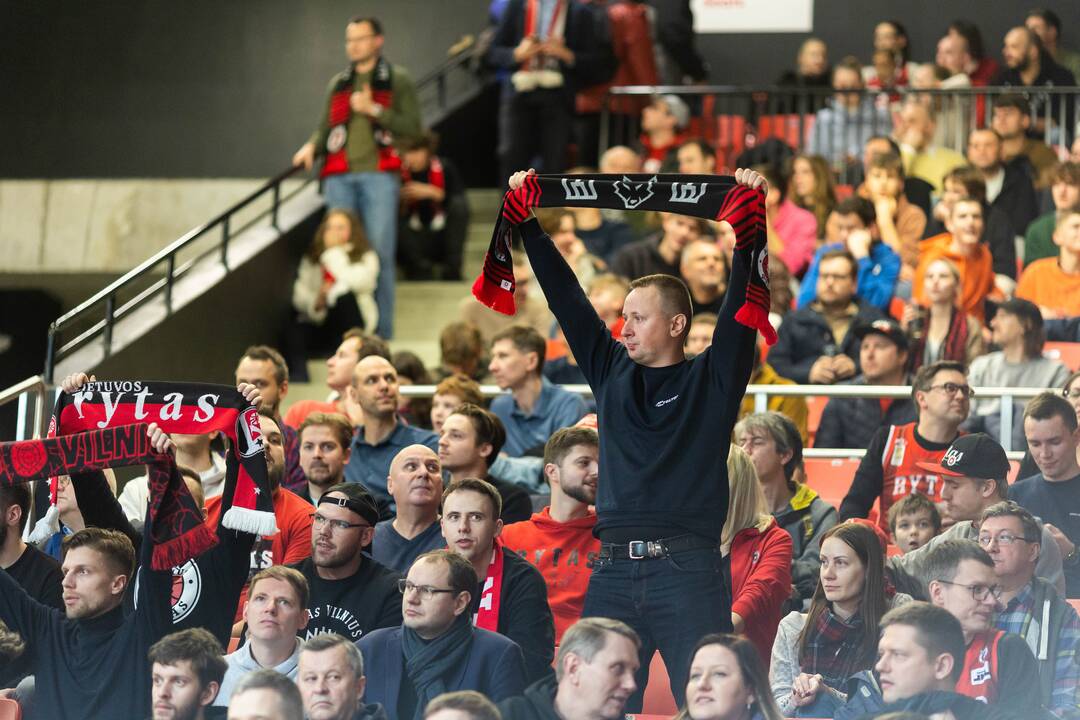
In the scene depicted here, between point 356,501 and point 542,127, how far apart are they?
19.3 feet

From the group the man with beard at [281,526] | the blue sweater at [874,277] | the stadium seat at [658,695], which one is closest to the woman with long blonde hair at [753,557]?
the stadium seat at [658,695]

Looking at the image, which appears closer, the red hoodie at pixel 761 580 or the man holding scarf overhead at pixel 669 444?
the man holding scarf overhead at pixel 669 444

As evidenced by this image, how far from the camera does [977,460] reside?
6320 millimetres

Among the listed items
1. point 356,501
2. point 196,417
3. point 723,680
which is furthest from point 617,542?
point 196,417

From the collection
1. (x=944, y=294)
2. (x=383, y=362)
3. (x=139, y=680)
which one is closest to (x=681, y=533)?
(x=139, y=680)

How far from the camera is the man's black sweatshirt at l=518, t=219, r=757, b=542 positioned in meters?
5.12

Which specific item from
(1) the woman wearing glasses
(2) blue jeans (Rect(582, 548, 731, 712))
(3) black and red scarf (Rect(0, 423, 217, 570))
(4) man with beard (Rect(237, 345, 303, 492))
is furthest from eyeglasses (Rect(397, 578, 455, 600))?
(4) man with beard (Rect(237, 345, 303, 492))

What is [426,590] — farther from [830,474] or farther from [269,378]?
[830,474]

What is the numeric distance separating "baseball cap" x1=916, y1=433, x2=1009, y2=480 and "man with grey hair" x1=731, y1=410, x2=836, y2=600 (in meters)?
0.47

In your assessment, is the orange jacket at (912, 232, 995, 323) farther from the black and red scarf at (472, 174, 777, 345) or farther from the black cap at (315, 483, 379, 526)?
the black cap at (315, 483, 379, 526)

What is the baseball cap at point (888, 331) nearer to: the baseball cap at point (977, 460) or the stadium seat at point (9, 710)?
the baseball cap at point (977, 460)

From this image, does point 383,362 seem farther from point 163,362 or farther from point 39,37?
point 39,37

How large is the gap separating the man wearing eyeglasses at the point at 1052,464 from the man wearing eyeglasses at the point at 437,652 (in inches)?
83.4

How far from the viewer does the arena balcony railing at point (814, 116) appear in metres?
11.8
